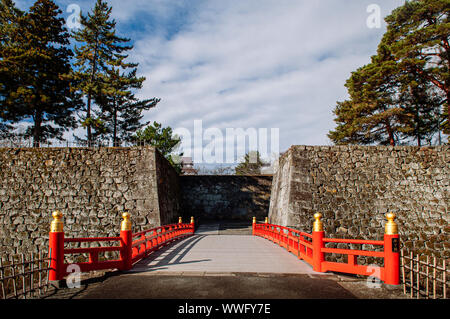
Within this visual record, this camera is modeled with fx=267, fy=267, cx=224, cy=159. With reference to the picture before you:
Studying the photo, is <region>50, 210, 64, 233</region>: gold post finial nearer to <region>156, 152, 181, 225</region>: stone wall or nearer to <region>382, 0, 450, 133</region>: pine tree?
<region>156, 152, 181, 225</region>: stone wall

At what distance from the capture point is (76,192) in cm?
1595

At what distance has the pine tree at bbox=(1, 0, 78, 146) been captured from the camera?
20969 mm

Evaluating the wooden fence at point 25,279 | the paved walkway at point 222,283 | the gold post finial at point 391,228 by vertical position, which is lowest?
the paved walkway at point 222,283

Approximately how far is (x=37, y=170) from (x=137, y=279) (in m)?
14.7

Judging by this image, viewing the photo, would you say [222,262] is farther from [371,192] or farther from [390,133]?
[390,133]

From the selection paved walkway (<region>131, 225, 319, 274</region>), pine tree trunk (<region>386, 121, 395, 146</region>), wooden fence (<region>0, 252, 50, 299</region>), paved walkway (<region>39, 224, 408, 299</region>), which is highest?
pine tree trunk (<region>386, 121, 395, 146</region>)

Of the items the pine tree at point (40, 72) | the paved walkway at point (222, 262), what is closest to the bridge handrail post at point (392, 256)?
the paved walkway at point (222, 262)

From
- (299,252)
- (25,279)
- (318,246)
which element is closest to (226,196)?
(299,252)

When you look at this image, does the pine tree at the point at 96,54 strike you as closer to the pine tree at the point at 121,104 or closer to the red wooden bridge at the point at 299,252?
the pine tree at the point at 121,104

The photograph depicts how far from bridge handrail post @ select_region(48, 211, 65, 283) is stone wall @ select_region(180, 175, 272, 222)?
1860cm

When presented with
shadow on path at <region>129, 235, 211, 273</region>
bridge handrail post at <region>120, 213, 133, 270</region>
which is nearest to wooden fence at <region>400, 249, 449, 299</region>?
shadow on path at <region>129, 235, 211, 273</region>

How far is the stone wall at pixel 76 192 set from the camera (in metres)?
15.2

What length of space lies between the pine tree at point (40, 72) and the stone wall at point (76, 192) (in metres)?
6.29
